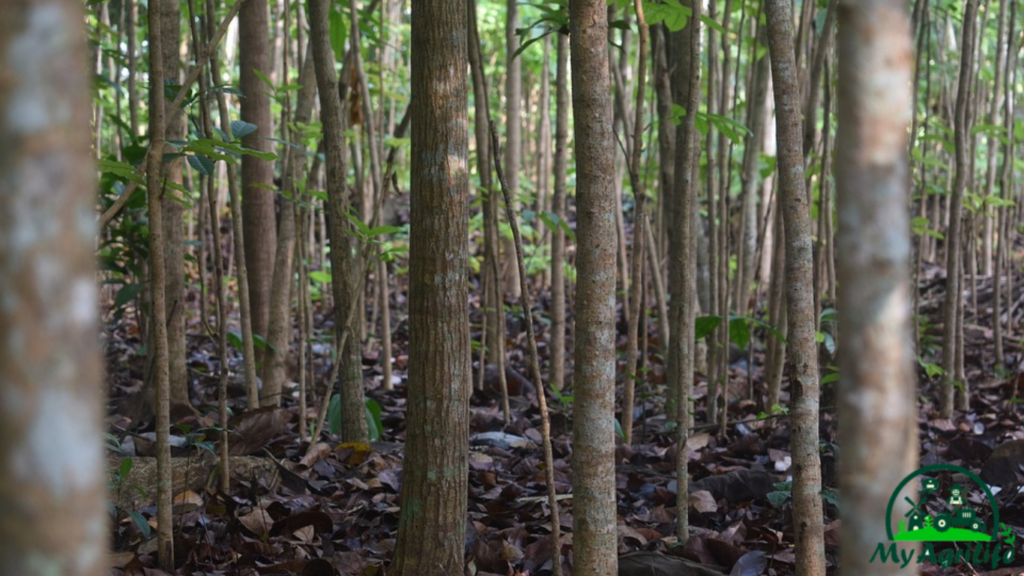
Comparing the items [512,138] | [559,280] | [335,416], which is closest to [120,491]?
[335,416]

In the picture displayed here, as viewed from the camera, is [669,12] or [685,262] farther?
[669,12]

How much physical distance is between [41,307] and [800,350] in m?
1.52

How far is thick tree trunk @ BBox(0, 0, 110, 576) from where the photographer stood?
0.59 m

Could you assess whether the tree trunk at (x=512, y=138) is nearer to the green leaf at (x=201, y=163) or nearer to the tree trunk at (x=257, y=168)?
the tree trunk at (x=257, y=168)

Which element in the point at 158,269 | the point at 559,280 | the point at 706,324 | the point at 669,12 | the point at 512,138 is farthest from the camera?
the point at 512,138

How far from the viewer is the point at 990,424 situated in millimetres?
4137

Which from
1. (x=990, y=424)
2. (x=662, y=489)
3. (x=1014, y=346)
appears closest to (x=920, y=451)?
(x=990, y=424)

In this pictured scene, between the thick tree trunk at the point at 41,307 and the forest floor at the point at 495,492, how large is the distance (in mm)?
1586

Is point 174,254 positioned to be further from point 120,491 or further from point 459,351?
point 459,351

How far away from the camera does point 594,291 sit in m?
1.81

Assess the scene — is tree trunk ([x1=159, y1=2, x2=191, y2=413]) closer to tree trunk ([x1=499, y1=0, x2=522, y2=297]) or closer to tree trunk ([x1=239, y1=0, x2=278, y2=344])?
tree trunk ([x1=239, y1=0, x2=278, y2=344])

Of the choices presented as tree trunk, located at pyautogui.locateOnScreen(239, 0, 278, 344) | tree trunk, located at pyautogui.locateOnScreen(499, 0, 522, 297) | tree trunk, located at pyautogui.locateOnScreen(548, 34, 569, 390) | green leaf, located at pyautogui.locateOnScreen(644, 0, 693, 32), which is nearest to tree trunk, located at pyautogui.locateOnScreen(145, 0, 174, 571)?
green leaf, located at pyautogui.locateOnScreen(644, 0, 693, 32)

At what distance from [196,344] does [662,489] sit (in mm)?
4253

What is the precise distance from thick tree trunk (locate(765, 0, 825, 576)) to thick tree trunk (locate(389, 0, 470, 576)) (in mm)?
734
